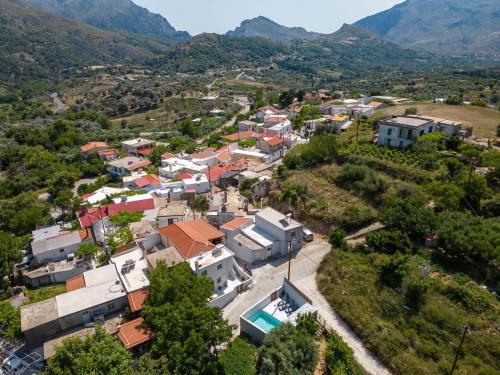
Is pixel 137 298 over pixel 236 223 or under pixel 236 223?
under

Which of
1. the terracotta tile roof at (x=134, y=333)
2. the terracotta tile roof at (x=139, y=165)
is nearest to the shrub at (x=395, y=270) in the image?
the terracotta tile roof at (x=134, y=333)

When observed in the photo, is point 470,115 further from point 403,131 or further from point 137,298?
point 137,298

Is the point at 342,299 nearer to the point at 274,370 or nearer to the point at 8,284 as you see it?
the point at 274,370

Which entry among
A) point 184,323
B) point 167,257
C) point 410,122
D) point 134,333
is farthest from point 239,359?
point 410,122

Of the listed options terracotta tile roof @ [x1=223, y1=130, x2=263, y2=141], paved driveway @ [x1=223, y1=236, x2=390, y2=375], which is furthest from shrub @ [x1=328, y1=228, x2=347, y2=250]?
terracotta tile roof @ [x1=223, y1=130, x2=263, y2=141]

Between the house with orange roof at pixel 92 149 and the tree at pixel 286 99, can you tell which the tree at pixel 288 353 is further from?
the tree at pixel 286 99
